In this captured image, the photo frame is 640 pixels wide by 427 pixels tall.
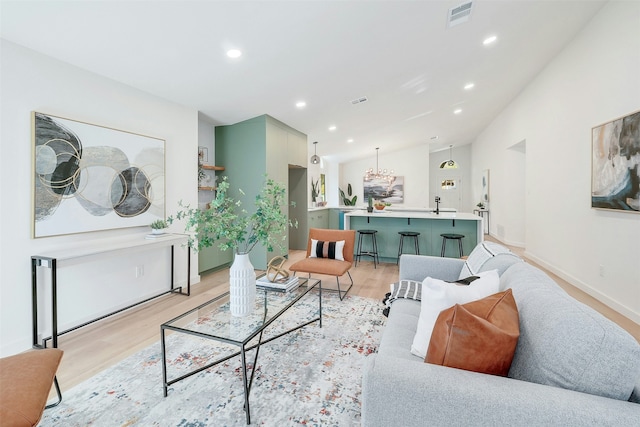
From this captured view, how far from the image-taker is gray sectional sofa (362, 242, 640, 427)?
0.86m

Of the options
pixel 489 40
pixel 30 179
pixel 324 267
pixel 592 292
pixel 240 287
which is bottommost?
pixel 592 292

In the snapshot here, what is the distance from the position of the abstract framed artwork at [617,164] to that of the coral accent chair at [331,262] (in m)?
2.82

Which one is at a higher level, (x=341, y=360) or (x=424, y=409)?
(x=424, y=409)

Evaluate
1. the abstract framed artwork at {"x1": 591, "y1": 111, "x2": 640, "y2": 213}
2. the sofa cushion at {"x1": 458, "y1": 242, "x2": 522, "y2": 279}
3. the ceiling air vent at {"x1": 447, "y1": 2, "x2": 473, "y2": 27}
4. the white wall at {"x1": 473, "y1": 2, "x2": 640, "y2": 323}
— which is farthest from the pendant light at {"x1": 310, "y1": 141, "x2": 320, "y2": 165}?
the sofa cushion at {"x1": 458, "y1": 242, "x2": 522, "y2": 279}

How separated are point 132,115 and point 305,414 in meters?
3.30

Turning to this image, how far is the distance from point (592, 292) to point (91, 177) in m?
5.77

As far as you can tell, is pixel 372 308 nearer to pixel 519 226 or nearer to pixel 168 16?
pixel 168 16

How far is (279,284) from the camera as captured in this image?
247cm

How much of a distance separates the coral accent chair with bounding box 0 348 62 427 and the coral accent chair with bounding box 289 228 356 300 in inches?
89.4

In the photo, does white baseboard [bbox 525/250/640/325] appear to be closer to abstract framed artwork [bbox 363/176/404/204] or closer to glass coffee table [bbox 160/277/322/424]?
glass coffee table [bbox 160/277/322/424]

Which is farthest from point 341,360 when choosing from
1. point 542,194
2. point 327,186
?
point 327,186

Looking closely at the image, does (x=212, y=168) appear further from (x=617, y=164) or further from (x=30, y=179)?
(x=617, y=164)

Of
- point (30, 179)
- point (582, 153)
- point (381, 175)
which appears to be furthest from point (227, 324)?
point (381, 175)

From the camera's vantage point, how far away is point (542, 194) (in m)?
5.09
